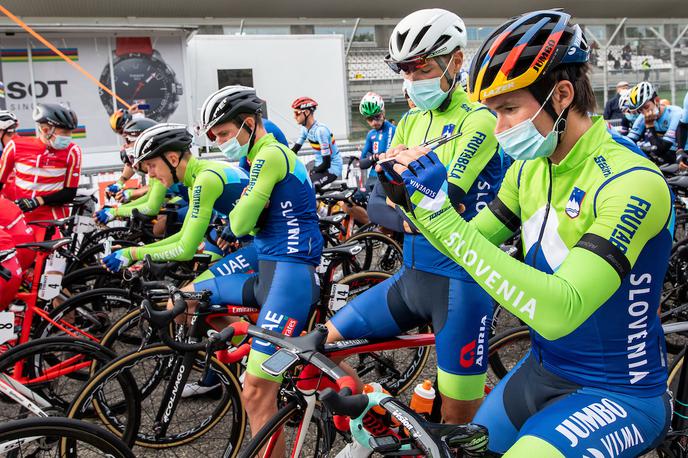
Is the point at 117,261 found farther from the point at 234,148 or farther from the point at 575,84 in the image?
the point at 575,84

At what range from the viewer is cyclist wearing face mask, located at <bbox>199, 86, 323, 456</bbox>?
3.46 m

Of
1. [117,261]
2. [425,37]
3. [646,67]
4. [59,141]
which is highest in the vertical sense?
[646,67]

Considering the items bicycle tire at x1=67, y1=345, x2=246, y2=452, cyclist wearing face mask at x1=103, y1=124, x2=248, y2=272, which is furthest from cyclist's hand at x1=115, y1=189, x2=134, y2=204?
bicycle tire at x1=67, y1=345, x2=246, y2=452

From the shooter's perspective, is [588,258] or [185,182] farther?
[185,182]

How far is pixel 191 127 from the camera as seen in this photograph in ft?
50.5

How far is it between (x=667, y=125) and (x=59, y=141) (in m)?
8.67

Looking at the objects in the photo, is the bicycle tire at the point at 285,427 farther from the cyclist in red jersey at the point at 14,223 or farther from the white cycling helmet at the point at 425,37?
the cyclist in red jersey at the point at 14,223

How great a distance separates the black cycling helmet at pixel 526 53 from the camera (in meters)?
1.86

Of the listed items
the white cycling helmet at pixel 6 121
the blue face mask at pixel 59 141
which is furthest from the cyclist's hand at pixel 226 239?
the white cycling helmet at pixel 6 121

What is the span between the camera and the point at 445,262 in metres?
2.92

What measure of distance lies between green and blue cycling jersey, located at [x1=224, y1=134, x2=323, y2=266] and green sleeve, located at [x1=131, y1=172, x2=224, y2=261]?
0.46 metres

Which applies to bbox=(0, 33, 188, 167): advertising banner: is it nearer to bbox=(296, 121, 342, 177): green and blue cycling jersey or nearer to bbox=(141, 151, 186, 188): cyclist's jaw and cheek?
bbox=(296, 121, 342, 177): green and blue cycling jersey

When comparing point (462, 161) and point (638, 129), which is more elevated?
point (638, 129)

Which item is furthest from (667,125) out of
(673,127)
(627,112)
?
(627,112)
